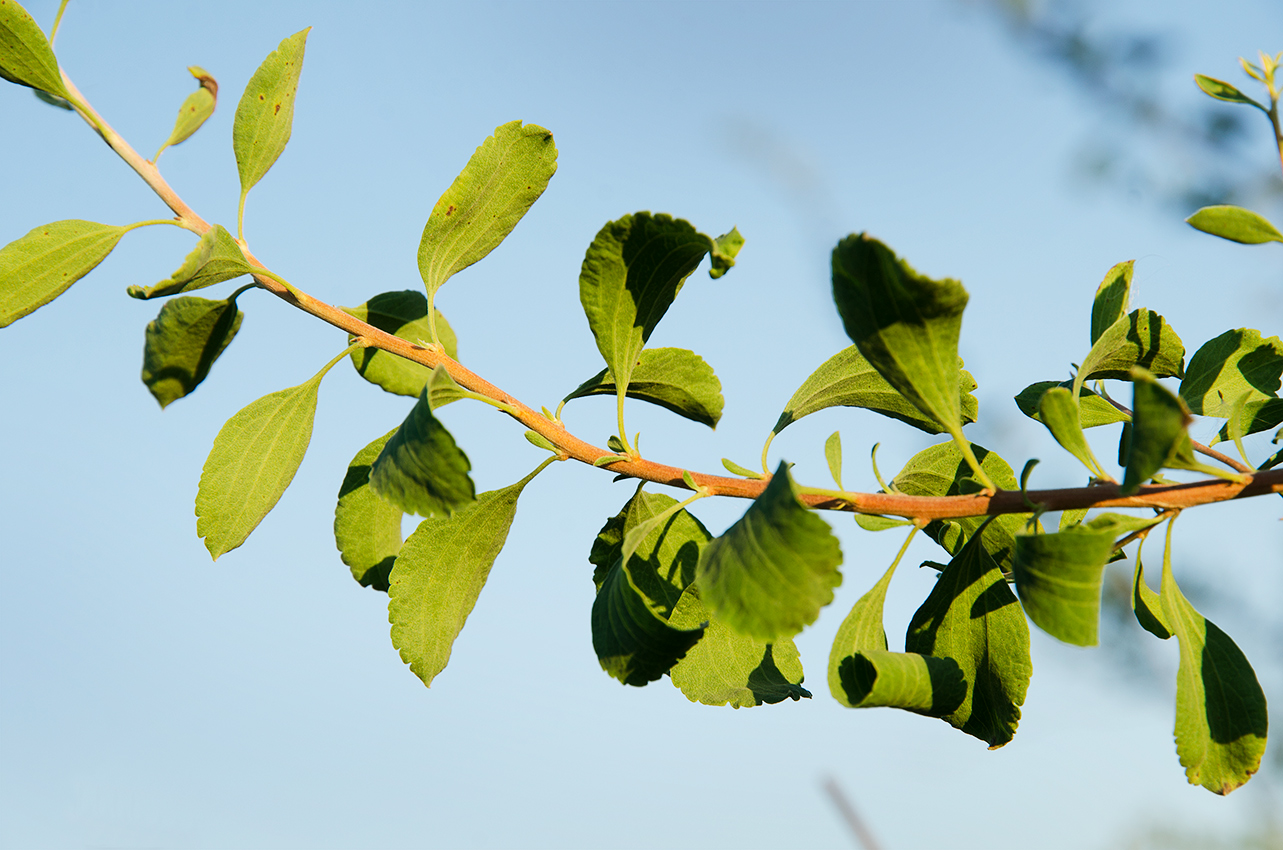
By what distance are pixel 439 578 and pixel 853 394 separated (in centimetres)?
49

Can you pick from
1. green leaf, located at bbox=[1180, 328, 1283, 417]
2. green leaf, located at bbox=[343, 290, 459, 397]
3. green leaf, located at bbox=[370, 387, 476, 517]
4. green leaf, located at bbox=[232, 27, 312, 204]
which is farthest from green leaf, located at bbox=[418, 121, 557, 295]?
green leaf, located at bbox=[1180, 328, 1283, 417]

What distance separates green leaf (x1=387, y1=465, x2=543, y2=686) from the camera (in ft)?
3.18

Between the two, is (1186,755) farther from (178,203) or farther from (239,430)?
(178,203)

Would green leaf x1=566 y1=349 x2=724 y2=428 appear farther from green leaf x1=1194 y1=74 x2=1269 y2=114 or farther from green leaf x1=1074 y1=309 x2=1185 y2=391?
green leaf x1=1194 y1=74 x2=1269 y2=114

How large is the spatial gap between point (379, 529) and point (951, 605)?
0.67m

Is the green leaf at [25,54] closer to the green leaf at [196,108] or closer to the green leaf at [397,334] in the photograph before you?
the green leaf at [196,108]

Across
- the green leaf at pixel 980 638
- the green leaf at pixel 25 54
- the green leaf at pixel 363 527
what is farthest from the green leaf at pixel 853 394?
the green leaf at pixel 25 54

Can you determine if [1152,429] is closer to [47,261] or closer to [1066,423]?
[1066,423]

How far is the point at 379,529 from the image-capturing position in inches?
43.5

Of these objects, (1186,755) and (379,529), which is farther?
(379,529)

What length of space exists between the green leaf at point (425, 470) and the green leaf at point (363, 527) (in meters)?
0.36

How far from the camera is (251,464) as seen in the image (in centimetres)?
103

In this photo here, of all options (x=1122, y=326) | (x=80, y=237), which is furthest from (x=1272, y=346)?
(x=80, y=237)

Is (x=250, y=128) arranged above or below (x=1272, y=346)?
above
